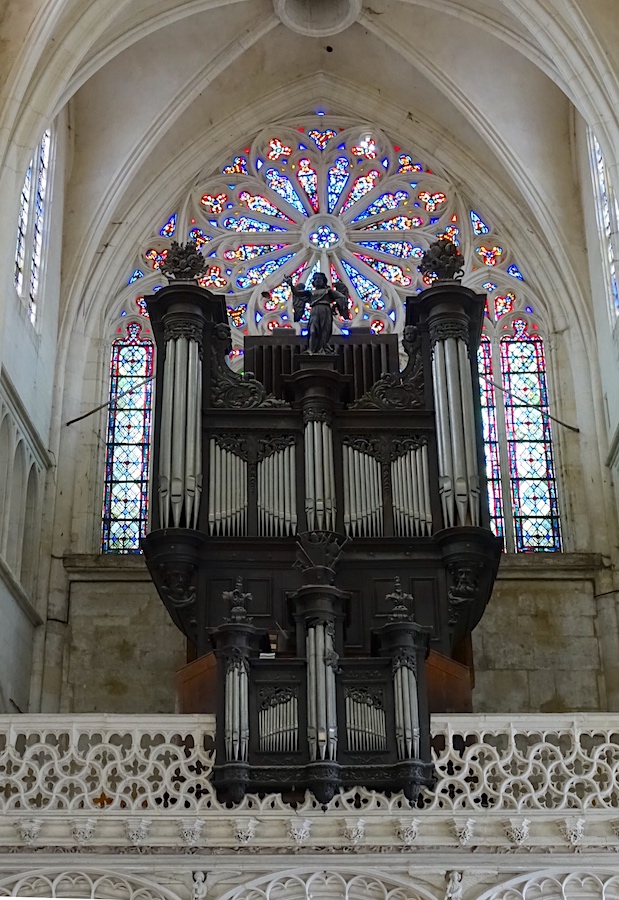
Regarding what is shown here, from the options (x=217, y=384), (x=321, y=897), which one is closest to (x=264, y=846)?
(x=321, y=897)

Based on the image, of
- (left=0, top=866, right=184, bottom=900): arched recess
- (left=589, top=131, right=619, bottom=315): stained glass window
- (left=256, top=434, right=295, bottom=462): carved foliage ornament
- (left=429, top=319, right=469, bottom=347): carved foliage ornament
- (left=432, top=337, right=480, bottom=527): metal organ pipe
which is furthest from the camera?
(left=589, top=131, right=619, bottom=315): stained glass window

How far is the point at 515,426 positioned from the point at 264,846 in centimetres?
796

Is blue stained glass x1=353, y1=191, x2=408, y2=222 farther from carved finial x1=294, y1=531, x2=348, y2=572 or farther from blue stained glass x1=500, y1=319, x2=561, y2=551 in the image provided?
carved finial x1=294, y1=531, x2=348, y2=572

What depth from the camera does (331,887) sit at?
11266 mm

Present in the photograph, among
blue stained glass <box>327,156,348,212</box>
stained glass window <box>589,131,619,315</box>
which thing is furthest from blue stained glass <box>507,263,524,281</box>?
blue stained glass <box>327,156,348,212</box>

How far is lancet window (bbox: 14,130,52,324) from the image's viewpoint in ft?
53.7

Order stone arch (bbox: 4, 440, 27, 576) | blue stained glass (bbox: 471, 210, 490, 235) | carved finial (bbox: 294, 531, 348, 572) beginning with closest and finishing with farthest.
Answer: carved finial (bbox: 294, 531, 348, 572) < stone arch (bbox: 4, 440, 27, 576) < blue stained glass (bbox: 471, 210, 490, 235)

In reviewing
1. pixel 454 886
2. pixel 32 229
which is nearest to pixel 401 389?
pixel 32 229

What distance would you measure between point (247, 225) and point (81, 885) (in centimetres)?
1027

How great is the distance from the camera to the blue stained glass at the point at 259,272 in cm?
1884

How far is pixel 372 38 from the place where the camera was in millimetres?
18734

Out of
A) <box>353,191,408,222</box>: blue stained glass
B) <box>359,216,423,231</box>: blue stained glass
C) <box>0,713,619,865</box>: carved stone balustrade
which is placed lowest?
<box>0,713,619,865</box>: carved stone balustrade

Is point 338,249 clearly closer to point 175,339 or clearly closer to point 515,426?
point 515,426

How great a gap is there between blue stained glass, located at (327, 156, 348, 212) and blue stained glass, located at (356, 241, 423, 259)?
816 millimetres
